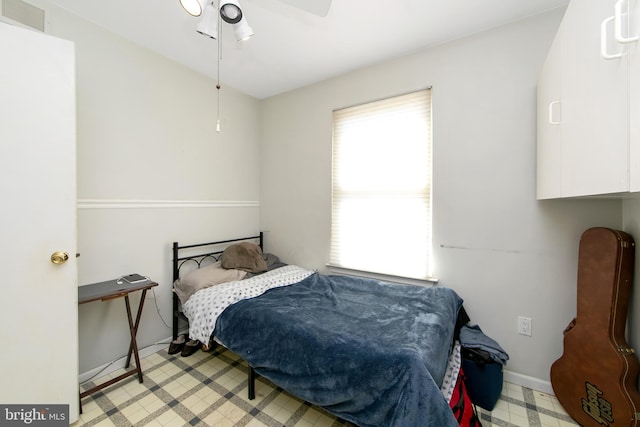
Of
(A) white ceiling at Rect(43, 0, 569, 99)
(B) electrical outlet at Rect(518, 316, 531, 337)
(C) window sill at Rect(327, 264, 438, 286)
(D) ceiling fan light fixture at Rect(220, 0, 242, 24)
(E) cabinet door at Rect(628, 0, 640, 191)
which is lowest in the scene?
(B) electrical outlet at Rect(518, 316, 531, 337)

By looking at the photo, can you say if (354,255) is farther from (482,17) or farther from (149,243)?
(482,17)

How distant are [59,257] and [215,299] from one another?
94 cm

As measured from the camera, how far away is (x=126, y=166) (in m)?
2.08

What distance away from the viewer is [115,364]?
2.01m

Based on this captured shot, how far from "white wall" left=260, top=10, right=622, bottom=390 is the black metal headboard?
5.85 feet

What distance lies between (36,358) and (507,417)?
2.73 meters

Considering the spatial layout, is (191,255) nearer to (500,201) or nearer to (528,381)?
(500,201)

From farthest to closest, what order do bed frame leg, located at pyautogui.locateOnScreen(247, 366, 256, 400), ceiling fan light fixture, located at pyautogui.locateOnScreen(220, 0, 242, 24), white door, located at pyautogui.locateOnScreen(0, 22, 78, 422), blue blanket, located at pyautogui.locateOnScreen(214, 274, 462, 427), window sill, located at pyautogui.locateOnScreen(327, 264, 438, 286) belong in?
window sill, located at pyautogui.locateOnScreen(327, 264, 438, 286) → bed frame leg, located at pyautogui.locateOnScreen(247, 366, 256, 400) → ceiling fan light fixture, located at pyautogui.locateOnScreen(220, 0, 242, 24) → white door, located at pyautogui.locateOnScreen(0, 22, 78, 422) → blue blanket, located at pyautogui.locateOnScreen(214, 274, 462, 427)

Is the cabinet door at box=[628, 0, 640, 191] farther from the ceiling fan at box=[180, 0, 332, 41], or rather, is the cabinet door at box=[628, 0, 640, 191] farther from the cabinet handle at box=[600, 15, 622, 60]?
the ceiling fan at box=[180, 0, 332, 41]

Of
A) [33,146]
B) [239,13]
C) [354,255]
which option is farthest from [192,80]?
[354,255]

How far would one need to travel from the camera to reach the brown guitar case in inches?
51.2

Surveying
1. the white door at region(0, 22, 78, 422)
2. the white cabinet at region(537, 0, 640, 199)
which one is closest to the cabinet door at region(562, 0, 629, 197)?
the white cabinet at region(537, 0, 640, 199)

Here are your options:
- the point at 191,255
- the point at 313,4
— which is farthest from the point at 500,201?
the point at 191,255

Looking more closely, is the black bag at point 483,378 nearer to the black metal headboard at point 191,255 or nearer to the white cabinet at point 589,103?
the white cabinet at point 589,103
